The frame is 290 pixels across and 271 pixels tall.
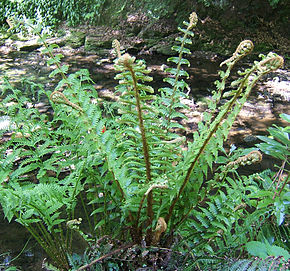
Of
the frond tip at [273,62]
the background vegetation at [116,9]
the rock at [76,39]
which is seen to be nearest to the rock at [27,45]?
the rock at [76,39]

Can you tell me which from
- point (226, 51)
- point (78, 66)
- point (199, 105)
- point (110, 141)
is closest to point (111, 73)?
point (78, 66)

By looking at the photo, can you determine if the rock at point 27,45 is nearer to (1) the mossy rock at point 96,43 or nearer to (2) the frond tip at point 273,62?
(1) the mossy rock at point 96,43

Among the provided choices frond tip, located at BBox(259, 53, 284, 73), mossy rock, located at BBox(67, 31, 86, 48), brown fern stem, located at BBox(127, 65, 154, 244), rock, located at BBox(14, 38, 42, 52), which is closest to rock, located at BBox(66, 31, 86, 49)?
mossy rock, located at BBox(67, 31, 86, 48)

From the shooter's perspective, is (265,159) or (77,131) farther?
(265,159)

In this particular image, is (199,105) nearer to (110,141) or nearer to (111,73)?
(111,73)

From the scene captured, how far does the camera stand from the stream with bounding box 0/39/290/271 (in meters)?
1.93

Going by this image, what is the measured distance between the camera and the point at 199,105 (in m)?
3.67

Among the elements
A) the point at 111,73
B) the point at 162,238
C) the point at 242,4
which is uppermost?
the point at 242,4

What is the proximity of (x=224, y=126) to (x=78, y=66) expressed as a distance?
4.10 meters

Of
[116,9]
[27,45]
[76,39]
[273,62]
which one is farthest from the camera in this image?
[116,9]

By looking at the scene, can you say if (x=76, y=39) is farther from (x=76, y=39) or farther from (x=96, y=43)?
(x=96, y=43)

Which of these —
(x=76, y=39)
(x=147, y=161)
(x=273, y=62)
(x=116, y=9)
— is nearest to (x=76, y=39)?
(x=76, y=39)

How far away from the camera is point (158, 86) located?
4129mm

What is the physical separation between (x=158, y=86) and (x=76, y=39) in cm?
264
